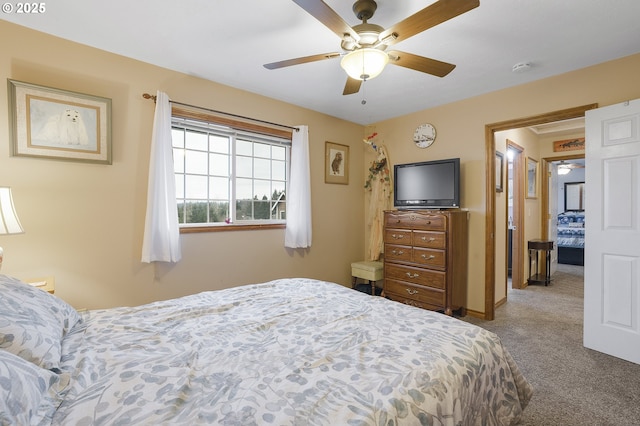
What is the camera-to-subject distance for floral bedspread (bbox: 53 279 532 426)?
0.82 m

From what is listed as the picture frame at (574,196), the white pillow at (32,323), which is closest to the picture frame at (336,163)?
the white pillow at (32,323)

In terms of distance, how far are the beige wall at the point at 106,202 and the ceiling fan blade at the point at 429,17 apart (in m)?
1.99

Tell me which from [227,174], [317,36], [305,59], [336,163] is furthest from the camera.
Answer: [336,163]

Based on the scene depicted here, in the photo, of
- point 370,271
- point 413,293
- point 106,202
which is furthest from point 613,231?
point 106,202

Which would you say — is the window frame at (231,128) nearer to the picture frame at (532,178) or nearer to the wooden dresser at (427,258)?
the wooden dresser at (427,258)

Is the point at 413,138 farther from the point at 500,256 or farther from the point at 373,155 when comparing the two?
the point at 500,256

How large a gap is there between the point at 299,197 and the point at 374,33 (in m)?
2.06

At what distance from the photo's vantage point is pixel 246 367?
1047 mm

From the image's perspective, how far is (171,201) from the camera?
2594 millimetres

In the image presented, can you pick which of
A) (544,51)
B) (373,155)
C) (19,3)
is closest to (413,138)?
(373,155)

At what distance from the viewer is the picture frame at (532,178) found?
483 cm

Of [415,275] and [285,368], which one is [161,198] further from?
[415,275]

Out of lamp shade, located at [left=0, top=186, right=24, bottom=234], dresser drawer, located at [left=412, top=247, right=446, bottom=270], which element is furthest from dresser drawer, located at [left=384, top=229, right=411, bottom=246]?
lamp shade, located at [left=0, top=186, right=24, bottom=234]

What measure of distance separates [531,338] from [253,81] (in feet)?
12.2
